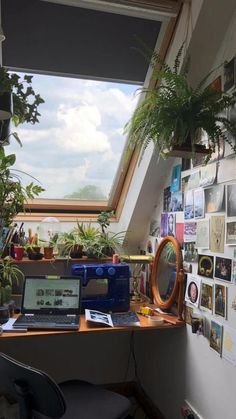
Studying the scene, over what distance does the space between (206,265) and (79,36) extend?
1.41 metres

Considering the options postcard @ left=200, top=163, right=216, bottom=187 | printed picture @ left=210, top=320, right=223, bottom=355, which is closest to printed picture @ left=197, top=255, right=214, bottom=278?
printed picture @ left=210, top=320, right=223, bottom=355

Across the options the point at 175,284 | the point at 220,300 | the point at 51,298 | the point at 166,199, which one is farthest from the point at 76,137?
the point at 220,300

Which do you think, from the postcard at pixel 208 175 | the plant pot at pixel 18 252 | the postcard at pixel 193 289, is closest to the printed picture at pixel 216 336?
the postcard at pixel 193 289

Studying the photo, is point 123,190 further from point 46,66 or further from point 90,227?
point 46,66

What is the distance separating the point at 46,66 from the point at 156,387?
210 centimetres

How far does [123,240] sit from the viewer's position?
257 centimetres

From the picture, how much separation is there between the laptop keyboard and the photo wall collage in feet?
2.08

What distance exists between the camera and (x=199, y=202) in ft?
5.66

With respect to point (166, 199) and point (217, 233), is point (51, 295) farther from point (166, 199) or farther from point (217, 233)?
point (217, 233)

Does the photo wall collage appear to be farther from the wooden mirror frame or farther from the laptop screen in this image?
the laptop screen

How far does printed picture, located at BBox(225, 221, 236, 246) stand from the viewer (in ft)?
4.73

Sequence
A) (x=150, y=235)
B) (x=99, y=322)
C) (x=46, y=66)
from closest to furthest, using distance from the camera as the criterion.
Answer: (x=99, y=322)
(x=46, y=66)
(x=150, y=235)

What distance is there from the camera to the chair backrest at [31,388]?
3.95ft

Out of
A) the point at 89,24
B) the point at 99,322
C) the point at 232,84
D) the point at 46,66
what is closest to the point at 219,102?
the point at 232,84
